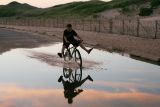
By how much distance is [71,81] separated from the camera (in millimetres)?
14086

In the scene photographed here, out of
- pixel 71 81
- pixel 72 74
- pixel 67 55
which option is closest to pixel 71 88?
pixel 71 81

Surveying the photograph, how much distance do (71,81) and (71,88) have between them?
4.30 ft

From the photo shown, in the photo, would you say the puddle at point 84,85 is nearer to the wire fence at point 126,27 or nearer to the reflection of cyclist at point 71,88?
the reflection of cyclist at point 71,88

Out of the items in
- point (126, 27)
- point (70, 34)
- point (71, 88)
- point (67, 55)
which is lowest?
point (126, 27)

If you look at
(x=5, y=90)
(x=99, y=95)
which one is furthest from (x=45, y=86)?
(x=99, y=95)

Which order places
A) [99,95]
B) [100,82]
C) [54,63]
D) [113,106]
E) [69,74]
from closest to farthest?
1. [113,106]
2. [99,95]
3. [100,82]
4. [69,74]
5. [54,63]

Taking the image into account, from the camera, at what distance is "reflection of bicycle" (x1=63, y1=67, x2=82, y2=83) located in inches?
571

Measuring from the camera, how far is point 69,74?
613 inches

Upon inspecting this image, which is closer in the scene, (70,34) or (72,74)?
(72,74)

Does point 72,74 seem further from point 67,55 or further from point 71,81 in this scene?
point 67,55

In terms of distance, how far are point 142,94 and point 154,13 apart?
266 ft

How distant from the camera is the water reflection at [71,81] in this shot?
11.8m

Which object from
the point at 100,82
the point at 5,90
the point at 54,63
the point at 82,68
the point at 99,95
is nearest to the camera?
the point at 99,95

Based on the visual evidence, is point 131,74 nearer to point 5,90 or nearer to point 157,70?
point 157,70
